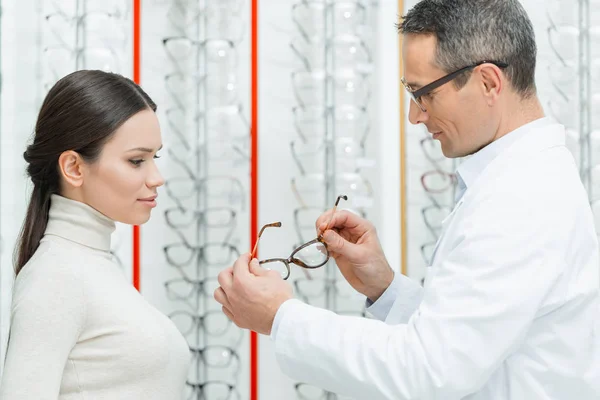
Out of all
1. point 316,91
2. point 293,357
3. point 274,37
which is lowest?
point 293,357

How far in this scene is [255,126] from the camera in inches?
106

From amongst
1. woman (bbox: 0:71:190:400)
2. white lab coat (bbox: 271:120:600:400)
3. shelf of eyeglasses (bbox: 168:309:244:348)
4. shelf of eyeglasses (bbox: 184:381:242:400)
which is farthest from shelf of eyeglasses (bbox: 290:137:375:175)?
white lab coat (bbox: 271:120:600:400)

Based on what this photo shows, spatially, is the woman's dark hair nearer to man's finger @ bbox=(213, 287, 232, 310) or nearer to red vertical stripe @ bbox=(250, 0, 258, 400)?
man's finger @ bbox=(213, 287, 232, 310)

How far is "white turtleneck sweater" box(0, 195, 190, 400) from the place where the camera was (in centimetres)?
136

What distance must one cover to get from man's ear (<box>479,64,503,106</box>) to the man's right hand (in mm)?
529

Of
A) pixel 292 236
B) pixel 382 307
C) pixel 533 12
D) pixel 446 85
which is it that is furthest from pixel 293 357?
pixel 533 12

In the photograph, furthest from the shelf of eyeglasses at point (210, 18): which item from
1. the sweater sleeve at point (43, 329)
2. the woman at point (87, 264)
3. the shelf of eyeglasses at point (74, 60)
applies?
the sweater sleeve at point (43, 329)

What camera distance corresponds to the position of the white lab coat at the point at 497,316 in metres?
1.18

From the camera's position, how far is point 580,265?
1.27m

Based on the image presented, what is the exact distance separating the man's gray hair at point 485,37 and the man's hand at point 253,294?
57 cm

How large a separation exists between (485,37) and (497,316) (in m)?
A: 0.58

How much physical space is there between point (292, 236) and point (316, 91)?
59 cm

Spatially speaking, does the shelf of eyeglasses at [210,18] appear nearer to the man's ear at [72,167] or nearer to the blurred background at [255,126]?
the blurred background at [255,126]

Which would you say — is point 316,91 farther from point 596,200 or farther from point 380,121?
point 596,200
